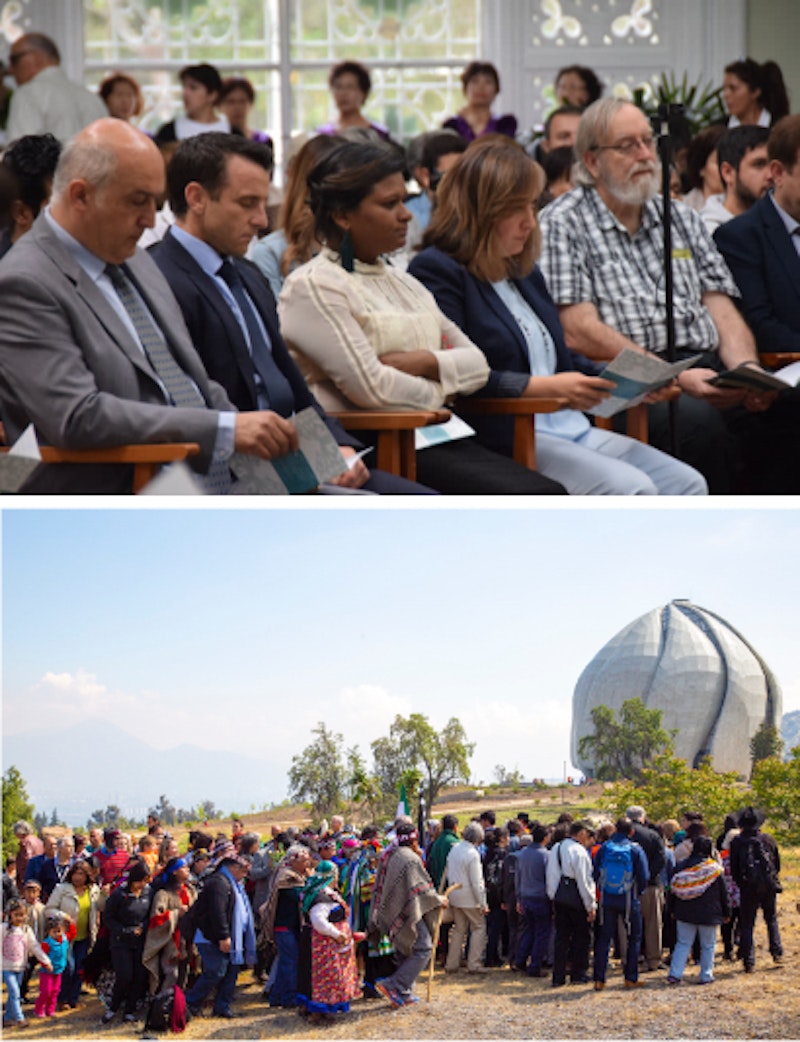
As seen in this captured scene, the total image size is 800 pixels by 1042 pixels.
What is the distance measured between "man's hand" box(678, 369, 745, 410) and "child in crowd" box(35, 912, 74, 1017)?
2753 millimetres

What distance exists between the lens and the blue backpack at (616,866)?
2963 millimetres

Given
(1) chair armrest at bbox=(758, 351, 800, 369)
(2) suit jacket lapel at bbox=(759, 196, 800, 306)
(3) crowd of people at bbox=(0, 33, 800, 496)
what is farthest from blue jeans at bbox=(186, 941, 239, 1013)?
(2) suit jacket lapel at bbox=(759, 196, 800, 306)

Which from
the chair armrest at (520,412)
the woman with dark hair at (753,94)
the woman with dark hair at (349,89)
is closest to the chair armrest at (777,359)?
the chair armrest at (520,412)

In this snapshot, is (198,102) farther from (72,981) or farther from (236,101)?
(72,981)

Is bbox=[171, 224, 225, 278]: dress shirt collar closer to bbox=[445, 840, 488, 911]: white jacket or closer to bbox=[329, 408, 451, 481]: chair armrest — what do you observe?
bbox=[329, 408, 451, 481]: chair armrest

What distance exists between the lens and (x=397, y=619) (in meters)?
3.00

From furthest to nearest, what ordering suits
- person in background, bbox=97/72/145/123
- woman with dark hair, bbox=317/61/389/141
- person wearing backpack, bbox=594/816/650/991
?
woman with dark hair, bbox=317/61/389/141 → person in background, bbox=97/72/145/123 → person wearing backpack, bbox=594/816/650/991

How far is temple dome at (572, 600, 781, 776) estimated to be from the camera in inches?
116

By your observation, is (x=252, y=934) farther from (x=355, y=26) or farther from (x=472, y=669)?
(x=355, y=26)

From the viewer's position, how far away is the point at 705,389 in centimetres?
488

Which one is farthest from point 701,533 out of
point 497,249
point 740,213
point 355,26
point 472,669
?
point 355,26

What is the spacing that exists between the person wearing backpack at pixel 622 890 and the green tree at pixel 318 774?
53 cm

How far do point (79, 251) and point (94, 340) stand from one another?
23cm

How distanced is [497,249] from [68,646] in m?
2.23
